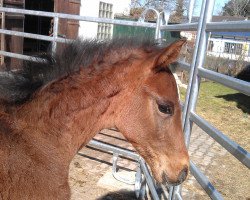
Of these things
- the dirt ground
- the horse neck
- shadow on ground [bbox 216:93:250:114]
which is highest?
the horse neck

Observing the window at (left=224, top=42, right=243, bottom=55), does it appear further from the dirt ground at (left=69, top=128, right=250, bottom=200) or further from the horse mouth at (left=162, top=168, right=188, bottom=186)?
the horse mouth at (left=162, top=168, right=188, bottom=186)

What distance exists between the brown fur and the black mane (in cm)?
5

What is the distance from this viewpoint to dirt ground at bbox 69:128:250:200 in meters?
4.21

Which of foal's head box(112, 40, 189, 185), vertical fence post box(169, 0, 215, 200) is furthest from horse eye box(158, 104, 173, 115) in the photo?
vertical fence post box(169, 0, 215, 200)

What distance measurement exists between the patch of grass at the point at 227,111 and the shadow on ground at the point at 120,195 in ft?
10.8

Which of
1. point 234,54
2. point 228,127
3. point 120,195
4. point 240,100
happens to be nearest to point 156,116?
point 120,195

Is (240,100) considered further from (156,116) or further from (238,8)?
(238,8)

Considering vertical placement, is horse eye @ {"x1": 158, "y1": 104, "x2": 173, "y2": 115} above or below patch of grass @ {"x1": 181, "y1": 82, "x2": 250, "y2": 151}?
above

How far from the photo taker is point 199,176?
238 cm

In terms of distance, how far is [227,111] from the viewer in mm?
9922

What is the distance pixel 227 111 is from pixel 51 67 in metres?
8.45

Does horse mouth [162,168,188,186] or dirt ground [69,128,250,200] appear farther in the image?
dirt ground [69,128,250,200]

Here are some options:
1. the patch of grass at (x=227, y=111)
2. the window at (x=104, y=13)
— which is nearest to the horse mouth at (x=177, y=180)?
the patch of grass at (x=227, y=111)

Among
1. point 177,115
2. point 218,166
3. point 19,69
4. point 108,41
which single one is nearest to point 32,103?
point 19,69
